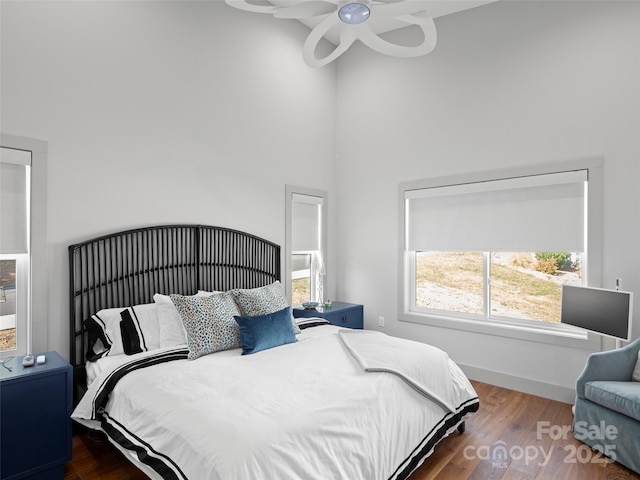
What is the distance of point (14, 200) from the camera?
248 cm

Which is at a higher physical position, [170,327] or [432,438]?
[170,327]

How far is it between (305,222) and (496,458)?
117 inches

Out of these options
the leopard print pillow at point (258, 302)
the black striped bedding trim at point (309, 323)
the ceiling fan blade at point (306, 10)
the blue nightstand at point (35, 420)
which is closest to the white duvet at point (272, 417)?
the blue nightstand at point (35, 420)

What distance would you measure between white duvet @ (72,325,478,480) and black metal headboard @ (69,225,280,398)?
0.66 meters

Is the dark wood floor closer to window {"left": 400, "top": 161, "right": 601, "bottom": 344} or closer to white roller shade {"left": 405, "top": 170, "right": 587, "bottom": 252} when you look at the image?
window {"left": 400, "top": 161, "right": 601, "bottom": 344}

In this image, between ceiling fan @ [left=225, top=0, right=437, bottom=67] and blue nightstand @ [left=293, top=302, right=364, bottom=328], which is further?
blue nightstand @ [left=293, top=302, right=364, bottom=328]

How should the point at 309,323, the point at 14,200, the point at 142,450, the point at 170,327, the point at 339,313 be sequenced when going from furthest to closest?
the point at 339,313 → the point at 309,323 → the point at 170,327 → the point at 14,200 → the point at 142,450

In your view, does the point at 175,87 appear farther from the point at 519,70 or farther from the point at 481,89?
the point at 519,70

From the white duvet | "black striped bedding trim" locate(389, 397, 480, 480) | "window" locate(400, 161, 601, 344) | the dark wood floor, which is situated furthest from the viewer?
"window" locate(400, 161, 601, 344)

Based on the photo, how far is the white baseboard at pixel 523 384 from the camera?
10.7 ft

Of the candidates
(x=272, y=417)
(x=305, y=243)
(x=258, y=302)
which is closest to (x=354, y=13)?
(x=258, y=302)

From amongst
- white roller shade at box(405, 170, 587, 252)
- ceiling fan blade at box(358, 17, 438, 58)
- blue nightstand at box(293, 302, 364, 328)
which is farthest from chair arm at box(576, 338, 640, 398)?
ceiling fan blade at box(358, 17, 438, 58)

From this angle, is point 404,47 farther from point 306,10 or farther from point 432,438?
point 432,438

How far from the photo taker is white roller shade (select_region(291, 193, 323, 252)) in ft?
14.5
